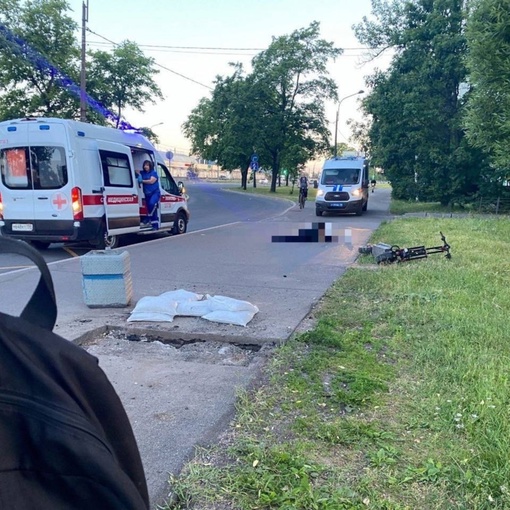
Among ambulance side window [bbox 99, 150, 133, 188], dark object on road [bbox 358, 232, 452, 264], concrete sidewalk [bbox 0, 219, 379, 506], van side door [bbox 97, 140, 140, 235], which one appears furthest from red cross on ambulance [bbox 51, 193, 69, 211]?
dark object on road [bbox 358, 232, 452, 264]

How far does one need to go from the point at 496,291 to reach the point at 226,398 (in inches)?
180

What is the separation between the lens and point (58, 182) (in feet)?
31.3

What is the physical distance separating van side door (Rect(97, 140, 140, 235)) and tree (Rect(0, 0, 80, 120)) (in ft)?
78.8

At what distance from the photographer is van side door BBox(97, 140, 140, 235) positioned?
10.2 m

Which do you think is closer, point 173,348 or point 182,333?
point 173,348

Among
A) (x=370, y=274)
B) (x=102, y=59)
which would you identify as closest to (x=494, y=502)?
(x=370, y=274)

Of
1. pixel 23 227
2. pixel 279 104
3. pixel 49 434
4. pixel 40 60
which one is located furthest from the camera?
pixel 279 104

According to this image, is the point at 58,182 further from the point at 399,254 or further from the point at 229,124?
the point at 229,124

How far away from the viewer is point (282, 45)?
4372 centimetres

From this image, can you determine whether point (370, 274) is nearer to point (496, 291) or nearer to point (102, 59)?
point (496, 291)

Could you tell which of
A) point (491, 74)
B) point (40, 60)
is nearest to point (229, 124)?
point (40, 60)

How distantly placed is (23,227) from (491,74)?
14729 millimetres

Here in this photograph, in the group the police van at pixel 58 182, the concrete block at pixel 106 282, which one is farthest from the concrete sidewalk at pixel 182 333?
the police van at pixel 58 182

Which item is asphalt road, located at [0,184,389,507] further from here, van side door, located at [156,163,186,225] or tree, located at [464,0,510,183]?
tree, located at [464,0,510,183]
